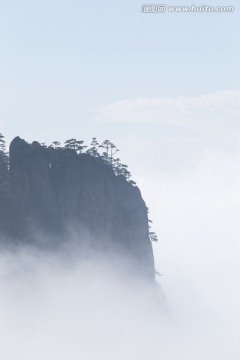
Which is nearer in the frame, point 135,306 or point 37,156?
point 37,156

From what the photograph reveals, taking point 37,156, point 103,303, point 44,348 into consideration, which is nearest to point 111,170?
point 37,156

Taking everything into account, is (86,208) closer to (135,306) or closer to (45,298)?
(45,298)

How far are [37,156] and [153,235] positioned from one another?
40.0 meters

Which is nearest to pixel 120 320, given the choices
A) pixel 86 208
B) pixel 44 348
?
pixel 44 348

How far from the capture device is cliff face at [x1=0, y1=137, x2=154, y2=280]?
97.9m

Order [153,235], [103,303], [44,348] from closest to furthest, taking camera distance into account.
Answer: [44,348] < [103,303] < [153,235]

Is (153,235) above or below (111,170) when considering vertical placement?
below

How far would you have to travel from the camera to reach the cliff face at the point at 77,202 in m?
97.9

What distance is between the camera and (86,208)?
341 ft

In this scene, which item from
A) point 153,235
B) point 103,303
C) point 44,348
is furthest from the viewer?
point 153,235

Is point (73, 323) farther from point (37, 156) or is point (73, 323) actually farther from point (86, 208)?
point (37, 156)

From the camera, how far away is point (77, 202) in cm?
10325

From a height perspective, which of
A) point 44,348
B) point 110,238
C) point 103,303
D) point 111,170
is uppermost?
point 111,170

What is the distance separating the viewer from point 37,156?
10019 centimetres
